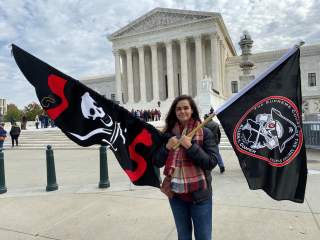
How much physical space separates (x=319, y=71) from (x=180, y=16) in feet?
80.3

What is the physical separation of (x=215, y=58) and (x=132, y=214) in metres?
46.9

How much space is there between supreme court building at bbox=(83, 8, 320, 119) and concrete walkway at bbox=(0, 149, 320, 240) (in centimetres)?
4044

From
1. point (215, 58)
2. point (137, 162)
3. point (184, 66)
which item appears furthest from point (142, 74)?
point (137, 162)

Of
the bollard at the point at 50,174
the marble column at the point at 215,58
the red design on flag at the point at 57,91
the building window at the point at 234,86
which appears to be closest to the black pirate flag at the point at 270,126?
the red design on flag at the point at 57,91

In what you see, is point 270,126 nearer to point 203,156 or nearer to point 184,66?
point 203,156

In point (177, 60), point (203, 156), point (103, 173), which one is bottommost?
point (103, 173)

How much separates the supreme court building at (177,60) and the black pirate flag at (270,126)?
144ft

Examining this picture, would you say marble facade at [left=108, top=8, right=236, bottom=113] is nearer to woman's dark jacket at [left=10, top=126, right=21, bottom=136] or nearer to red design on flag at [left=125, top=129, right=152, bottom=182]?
woman's dark jacket at [left=10, top=126, right=21, bottom=136]

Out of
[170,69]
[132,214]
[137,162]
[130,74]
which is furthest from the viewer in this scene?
[130,74]

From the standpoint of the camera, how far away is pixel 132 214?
4875mm

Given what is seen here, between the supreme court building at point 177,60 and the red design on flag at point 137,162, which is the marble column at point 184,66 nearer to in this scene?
the supreme court building at point 177,60

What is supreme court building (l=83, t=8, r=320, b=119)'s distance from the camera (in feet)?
164

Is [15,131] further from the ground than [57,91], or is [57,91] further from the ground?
[57,91]

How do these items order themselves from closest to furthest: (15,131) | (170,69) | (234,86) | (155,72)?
(15,131)
(170,69)
(155,72)
(234,86)
